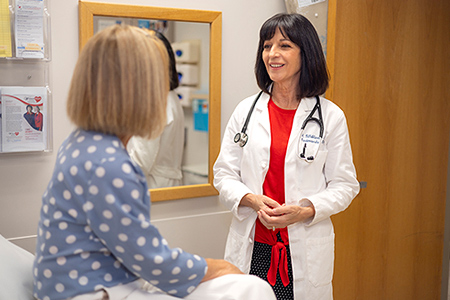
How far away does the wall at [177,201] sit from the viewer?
80.6 inches

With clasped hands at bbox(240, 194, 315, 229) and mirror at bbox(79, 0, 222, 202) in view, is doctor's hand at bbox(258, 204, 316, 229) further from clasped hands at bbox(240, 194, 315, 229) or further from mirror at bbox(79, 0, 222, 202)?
mirror at bbox(79, 0, 222, 202)

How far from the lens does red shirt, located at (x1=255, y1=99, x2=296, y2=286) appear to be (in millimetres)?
1898

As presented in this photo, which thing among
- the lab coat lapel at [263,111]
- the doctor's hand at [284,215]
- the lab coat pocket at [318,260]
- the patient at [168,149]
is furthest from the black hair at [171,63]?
the lab coat pocket at [318,260]

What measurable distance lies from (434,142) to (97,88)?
2113 millimetres

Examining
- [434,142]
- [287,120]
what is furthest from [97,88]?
[434,142]

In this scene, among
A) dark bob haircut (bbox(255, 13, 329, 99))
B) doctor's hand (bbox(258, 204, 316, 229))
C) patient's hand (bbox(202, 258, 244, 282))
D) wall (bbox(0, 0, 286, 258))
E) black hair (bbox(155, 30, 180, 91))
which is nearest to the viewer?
patient's hand (bbox(202, 258, 244, 282))

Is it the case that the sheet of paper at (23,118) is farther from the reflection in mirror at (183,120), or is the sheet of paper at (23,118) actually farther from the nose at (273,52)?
the nose at (273,52)

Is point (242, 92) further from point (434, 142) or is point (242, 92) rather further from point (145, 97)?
point (145, 97)

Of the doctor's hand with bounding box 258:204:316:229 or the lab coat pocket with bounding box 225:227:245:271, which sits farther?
the lab coat pocket with bounding box 225:227:245:271

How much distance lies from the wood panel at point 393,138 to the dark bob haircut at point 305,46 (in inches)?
10.2

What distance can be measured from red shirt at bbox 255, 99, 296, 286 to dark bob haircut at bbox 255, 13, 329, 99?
0.43ft

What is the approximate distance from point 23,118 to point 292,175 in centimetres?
114

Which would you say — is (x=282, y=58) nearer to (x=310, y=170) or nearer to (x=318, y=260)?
(x=310, y=170)

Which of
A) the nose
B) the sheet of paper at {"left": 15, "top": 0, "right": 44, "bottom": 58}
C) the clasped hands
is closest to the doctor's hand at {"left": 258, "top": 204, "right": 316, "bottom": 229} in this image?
the clasped hands
